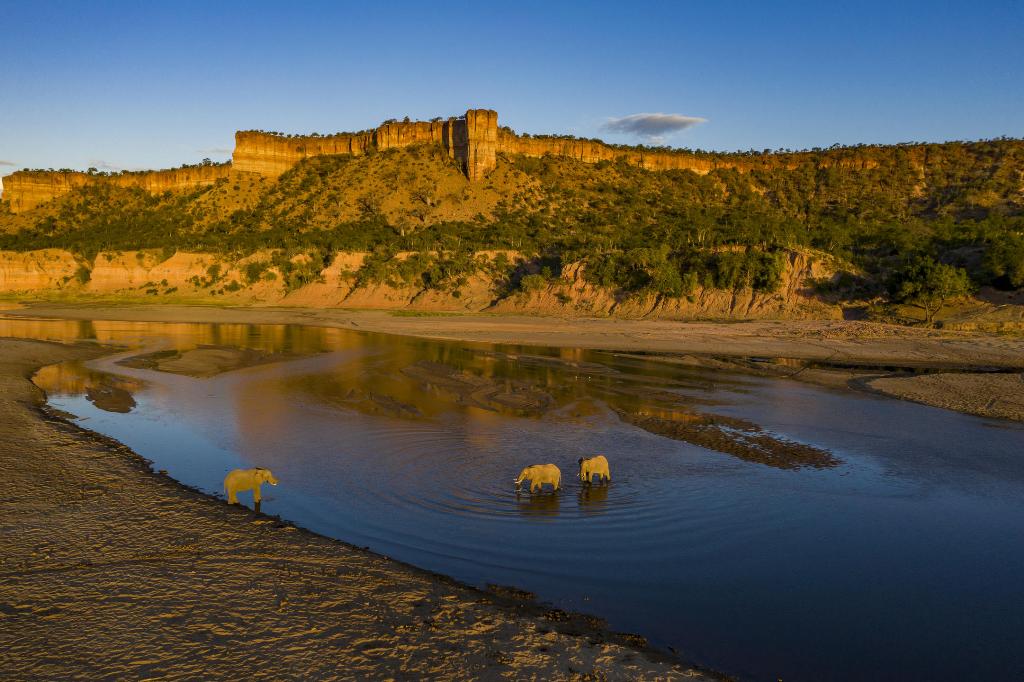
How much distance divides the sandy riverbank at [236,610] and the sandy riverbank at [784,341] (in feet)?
53.6

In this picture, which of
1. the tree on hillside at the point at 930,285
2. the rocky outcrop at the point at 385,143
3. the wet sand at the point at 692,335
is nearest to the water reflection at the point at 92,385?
the wet sand at the point at 692,335

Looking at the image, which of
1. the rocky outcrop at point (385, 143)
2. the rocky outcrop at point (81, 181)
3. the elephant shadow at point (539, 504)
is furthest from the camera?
the rocky outcrop at point (81, 181)

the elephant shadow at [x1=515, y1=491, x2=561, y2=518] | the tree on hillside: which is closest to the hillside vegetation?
the tree on hillside

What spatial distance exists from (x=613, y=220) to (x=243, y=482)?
2735 inches

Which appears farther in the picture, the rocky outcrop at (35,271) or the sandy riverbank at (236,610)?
the rocky outcrop at (35,271)

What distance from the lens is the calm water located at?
6.54 meters

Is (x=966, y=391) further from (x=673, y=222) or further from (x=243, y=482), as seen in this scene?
(x=673, y=222)

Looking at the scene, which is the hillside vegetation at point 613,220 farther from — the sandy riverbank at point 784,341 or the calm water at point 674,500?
the calm water at point 674,500

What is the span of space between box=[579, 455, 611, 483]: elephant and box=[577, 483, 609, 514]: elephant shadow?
151 millimetres

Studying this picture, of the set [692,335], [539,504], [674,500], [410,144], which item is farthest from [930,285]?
[410,144]

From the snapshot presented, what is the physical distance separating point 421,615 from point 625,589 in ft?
7.63

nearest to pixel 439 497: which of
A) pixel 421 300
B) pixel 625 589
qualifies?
pixel 625 589

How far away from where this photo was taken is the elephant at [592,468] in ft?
34.5

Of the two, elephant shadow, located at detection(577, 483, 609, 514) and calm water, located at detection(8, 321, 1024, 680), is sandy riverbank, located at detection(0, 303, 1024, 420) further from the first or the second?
elephant shadow, located at detection(577, 483, 609, 514)
